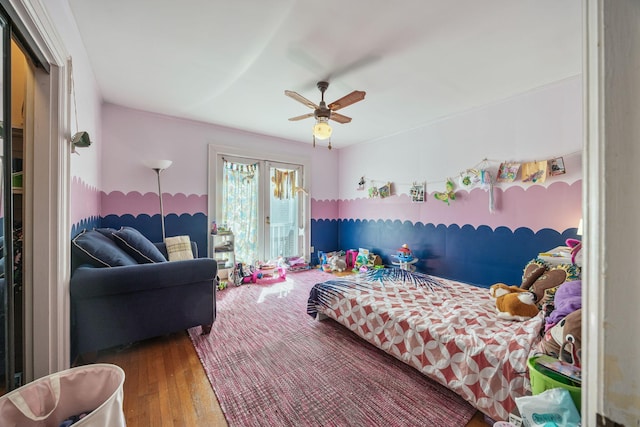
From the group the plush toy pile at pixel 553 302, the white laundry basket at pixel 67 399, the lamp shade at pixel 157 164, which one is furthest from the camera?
the lamp shade at pixel 157 164

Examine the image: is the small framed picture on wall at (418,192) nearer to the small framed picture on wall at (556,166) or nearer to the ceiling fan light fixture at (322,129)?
the small framed picture on wall at (556,166)

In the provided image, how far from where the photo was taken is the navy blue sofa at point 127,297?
1692 mm

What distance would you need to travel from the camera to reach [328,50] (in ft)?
6.63

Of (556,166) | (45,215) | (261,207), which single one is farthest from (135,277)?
(556,166)

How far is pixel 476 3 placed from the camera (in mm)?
1543

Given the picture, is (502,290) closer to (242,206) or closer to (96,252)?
(96,252)

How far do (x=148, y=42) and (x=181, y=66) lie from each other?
0.34 meters

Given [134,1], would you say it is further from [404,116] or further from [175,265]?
[404,116]

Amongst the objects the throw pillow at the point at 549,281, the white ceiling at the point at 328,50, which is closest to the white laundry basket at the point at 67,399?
the white ceiling at the point at 328,50

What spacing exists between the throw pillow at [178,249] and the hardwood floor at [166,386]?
1.08 m

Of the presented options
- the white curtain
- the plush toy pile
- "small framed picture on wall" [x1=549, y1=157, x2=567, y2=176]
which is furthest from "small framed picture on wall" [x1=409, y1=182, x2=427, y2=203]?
the white curtain

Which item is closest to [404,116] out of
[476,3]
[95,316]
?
[476,3]

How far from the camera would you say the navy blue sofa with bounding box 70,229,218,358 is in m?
1.69

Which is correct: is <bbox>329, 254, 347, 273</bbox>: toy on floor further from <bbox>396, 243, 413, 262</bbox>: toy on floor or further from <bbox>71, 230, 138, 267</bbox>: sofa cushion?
<bbox>71, 230, 138, 267</bbox>: sofa cushion
